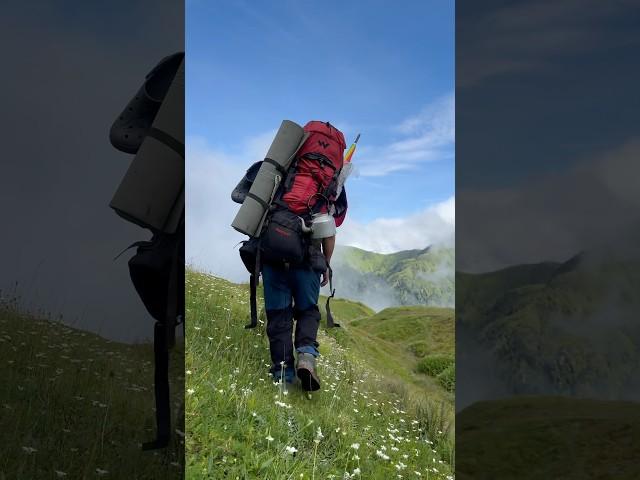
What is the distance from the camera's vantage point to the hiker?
3.63 m

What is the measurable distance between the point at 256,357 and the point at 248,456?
0.91 metres

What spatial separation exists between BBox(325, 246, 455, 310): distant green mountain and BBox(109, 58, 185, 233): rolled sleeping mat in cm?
310

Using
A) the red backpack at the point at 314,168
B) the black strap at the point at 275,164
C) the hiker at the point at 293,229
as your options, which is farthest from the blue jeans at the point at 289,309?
the black strap at the point at 275,164

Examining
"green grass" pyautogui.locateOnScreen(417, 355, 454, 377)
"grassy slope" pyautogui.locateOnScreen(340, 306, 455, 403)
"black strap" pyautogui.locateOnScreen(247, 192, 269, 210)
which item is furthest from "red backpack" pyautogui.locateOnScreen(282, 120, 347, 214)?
"green grass" pyautogui.locateOnScreen(417, 355, 454, 377)

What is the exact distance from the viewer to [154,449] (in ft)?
3.47

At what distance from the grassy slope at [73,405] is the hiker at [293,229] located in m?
2.51

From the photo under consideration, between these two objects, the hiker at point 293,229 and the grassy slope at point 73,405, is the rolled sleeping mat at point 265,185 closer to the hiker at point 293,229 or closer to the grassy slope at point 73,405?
the hiker at point 293,229

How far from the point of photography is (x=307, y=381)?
12.3 ft

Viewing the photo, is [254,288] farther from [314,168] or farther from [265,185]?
[314,168]

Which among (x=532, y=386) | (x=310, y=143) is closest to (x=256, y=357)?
(x=310, y=143)

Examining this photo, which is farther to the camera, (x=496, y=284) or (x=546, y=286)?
(x=496, y=284)

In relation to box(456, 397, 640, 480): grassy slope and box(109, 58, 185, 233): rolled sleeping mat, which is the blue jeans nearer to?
A: box(456, 397, 640, 480): grassy slope

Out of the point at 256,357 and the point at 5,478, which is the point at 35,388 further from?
the point at 256,357

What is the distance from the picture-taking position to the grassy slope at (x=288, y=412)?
10.4ft
